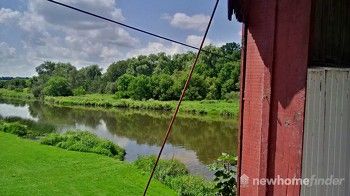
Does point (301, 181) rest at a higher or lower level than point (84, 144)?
higher

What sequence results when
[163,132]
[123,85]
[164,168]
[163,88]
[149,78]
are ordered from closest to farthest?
1. [164,168]
2. [163,132]
3. [163,88]
4. [149,78]
5. [123,85]

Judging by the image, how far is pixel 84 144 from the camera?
28375mm

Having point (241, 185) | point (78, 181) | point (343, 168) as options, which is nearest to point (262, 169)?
point (241, 185)

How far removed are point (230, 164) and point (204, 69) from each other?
62.9 meters

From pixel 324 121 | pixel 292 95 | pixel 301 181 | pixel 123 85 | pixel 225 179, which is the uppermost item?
pixel 123 85

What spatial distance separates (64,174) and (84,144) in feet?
27.9

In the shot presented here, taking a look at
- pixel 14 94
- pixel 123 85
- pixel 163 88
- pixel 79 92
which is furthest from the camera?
pixel 14 94

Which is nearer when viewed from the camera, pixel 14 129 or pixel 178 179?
pixel 178 179

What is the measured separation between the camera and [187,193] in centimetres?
1689

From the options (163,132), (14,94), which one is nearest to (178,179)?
(163,132)

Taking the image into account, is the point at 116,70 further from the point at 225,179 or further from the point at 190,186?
the point at 225,179

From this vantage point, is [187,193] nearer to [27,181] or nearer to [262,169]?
[27,181]

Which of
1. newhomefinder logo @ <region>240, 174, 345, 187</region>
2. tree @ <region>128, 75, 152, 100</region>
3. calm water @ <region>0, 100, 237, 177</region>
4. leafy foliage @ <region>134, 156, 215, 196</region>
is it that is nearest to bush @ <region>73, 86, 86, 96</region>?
tree @ <region>128, 75, 152, 100</region>

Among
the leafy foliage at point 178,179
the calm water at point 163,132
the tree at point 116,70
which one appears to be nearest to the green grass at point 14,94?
the tree at point 116,70
